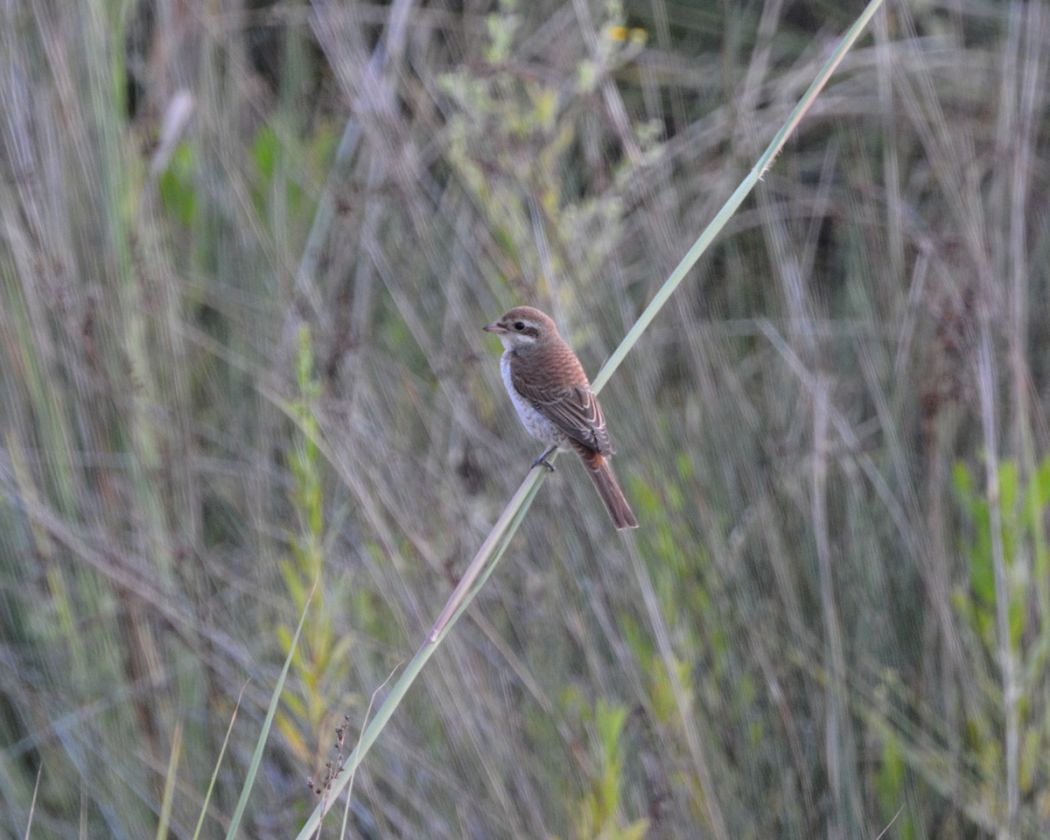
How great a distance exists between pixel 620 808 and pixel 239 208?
5.57 feet

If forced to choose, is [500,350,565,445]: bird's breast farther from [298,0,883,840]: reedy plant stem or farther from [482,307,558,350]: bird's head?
[298,0,883,840]: reedy plant stem

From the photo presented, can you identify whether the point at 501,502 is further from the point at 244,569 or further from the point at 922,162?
the point at 922,162

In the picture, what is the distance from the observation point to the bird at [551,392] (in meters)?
2.35

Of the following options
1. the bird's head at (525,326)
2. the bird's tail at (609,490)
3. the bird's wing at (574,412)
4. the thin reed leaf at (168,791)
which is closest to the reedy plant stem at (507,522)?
the thin reed leaf at (168,791)

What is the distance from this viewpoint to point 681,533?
2.50 meters

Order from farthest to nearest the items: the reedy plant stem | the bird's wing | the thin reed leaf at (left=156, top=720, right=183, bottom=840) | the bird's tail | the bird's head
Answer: the bird's head, the bird's wing, the bird's tail, the thin reed leaf at (left=156, top=720, right=183, bottom=840), the reedy plant stem

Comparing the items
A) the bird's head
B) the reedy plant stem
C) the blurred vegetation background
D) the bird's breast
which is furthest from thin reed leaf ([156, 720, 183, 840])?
the bird's head

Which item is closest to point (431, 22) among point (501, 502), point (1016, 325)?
point (501, 502)

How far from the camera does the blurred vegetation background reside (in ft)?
7.30

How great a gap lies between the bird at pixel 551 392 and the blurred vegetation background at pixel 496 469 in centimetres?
A: 8

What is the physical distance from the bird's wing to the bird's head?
10 cm

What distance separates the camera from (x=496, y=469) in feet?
9.10

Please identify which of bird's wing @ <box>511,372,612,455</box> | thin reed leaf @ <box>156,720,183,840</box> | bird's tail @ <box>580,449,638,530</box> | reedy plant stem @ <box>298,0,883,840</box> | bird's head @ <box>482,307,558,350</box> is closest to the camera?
reedy plant stem @ <box>298,0,883,840</box>

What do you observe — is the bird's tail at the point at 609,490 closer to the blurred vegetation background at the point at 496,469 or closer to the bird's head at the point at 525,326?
the blurred vegetation background at the point at 496,469
